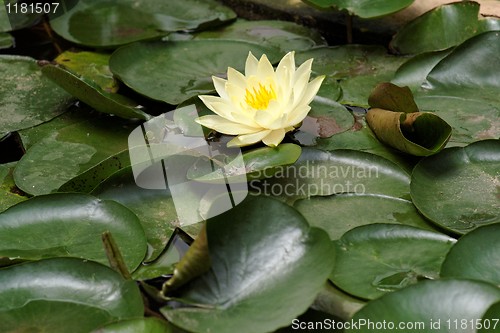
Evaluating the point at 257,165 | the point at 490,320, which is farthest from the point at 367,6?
the point at 490,320

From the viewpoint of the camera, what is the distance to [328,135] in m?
1.64

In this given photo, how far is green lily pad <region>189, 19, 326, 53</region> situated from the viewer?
2.13m

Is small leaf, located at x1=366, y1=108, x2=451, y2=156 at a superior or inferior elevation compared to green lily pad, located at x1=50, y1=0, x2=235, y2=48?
superior

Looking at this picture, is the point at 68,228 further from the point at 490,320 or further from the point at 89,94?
the point at 490,320

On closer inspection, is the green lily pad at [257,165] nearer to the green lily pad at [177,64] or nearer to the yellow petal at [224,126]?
the yellow petal at [224,126]

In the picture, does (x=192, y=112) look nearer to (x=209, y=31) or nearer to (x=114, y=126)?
(x=114, y=126)

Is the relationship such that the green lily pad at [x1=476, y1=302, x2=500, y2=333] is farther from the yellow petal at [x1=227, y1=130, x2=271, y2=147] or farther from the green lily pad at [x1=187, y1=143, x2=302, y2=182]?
the yellow petal at [x1=227, y1=130, x2=271, y2=147]

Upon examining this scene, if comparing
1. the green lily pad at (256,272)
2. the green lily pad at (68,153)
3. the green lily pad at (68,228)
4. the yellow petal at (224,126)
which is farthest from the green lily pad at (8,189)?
the green lily pad at (256,272)

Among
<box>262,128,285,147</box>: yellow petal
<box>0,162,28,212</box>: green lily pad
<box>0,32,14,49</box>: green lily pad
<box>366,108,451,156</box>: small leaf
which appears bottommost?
<box>0,162,28,212</box>: green lily pad

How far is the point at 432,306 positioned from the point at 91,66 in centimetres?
134

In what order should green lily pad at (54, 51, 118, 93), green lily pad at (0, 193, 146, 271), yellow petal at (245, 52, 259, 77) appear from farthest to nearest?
green lily pad at (54, 51, 118, 93) → yellow petal at (245, 52, 259, 77) → green lily pad at (0, 193, 146, 271)

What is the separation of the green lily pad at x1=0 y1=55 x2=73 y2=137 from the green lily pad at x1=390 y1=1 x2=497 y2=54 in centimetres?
95

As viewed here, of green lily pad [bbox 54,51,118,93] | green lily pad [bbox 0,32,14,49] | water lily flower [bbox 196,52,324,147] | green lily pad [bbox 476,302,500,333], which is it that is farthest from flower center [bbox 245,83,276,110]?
green lily pad [bbox 0,32,14,49]

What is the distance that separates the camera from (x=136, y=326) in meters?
1.11
